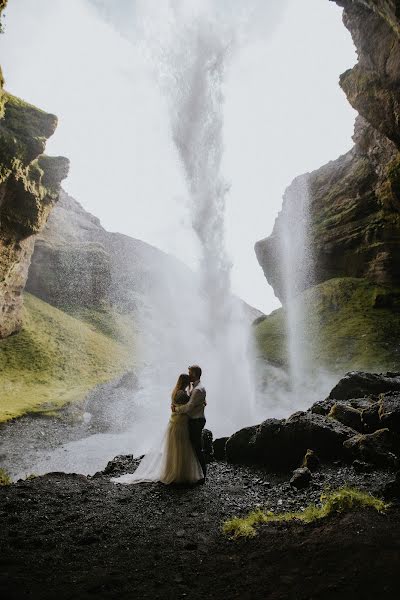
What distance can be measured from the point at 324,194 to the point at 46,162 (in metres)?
37.6

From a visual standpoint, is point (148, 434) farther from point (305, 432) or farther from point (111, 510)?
point (111, 510)

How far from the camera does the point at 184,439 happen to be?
30.3 ft

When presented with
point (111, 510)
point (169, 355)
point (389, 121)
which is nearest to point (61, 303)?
point (169, 355)

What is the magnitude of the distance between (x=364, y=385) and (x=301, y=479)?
371 inches

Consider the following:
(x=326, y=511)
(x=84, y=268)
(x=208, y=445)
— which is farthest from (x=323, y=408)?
(x=84, y=268)

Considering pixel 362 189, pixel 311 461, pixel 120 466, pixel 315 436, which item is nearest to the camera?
pixel 311 461

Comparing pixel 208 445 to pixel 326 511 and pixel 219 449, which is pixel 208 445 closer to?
pixel 219 449

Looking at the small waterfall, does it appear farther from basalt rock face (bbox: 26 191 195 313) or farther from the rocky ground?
basalt rock face (bbox: 26 191 195 313)

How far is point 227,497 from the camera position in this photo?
27.7 feet

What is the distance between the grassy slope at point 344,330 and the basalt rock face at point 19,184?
89.7 feet

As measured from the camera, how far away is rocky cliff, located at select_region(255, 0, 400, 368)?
22844mm

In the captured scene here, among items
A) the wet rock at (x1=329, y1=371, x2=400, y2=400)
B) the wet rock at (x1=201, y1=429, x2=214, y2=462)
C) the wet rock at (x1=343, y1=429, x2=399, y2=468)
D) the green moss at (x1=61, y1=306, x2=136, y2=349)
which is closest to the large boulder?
the wet rock at (x1=343, y1=429, x2=399, y2=468)

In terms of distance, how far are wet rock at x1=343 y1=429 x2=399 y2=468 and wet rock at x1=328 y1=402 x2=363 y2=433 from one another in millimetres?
1872

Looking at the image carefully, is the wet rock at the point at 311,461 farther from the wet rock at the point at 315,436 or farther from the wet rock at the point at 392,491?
the wet rock at the point at 392,491
